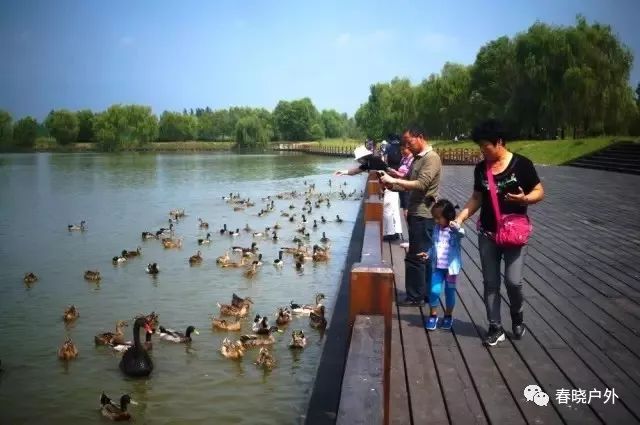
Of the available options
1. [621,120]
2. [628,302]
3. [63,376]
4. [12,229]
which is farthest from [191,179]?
[628,302]

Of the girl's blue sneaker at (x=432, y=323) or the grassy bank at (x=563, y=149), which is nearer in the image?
the girl's blue sneaker at (x=432, y=323)

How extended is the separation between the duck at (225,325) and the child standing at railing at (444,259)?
17.1 ft

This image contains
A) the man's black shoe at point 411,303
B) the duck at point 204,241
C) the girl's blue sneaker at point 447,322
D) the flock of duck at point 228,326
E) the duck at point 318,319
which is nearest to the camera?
the girl's blue sneaker at point 447,322

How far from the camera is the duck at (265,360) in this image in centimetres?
856

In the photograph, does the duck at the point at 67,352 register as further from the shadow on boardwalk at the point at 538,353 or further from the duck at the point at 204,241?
the duck at the point at 204,241

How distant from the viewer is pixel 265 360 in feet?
28.3

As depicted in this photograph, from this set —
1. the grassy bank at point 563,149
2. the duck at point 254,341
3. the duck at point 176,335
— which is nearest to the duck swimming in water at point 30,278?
the duck at point 176,335

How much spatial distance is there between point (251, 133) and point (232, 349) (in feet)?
376

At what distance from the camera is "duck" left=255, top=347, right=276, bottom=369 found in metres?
8.56

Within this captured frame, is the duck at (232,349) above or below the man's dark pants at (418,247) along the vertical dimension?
below

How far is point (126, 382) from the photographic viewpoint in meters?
8.30

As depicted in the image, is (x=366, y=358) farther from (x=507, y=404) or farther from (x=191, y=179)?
(x=191, y=179)

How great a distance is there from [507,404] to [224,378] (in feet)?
16.6

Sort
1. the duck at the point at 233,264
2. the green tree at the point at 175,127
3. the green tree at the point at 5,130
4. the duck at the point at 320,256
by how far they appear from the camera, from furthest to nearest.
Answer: the green tree at the point at 175,127 < the green tree at the point at 5,130 < the duck at the point at 320,256 < the duck at the point at 233,264
